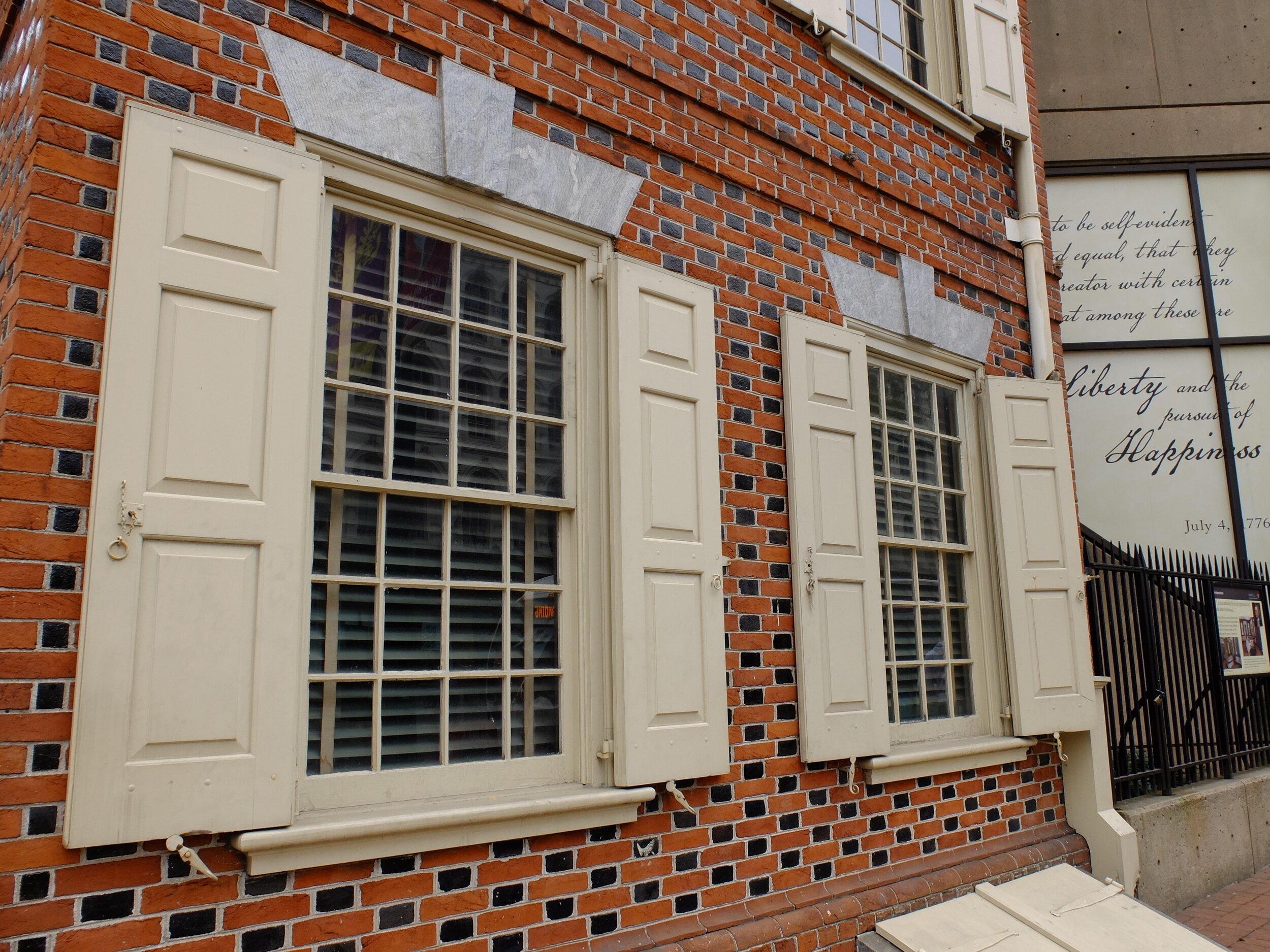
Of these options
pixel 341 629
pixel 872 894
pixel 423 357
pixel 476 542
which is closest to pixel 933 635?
pixel 872 894

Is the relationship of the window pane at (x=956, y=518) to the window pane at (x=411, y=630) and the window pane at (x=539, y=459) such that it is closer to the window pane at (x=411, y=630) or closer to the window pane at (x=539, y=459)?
the window pane at (x=539, y=459)

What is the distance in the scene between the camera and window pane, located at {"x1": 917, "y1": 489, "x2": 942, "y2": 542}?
5270 mm

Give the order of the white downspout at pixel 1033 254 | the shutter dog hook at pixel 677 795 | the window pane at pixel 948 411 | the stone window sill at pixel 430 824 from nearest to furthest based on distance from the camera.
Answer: the stone window sill at pixel 430 824, the shutter dog hook at pixel 677 795, the window pane at pixel 948 411, the white downspout at pixel 1033 254

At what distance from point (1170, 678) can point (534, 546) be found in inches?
204

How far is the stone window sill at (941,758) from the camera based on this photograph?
173 inches

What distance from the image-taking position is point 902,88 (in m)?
5.42

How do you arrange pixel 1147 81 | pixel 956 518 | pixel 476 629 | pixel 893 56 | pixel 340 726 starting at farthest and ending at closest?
pixel 1147 81 → pixel 893 56 → pixel 956 518 → pixel 476 629 → pixel 340 726

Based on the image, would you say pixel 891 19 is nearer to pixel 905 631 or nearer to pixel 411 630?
pixel 905 631

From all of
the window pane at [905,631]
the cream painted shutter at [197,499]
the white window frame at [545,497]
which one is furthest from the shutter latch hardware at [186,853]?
the window pane at [905,631]

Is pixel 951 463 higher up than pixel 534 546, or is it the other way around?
pixel 951 463

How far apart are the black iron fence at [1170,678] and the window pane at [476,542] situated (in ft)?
13.2

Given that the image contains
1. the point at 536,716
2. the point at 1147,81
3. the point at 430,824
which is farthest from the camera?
the point at 1147,81

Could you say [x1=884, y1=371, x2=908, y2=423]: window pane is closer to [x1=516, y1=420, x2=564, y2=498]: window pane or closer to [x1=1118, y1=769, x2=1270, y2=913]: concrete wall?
[x1=516, y1=420, x2=564, y2=498]: window pane

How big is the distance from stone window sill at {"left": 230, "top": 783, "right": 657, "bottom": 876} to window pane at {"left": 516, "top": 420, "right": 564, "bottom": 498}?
1077 mm
